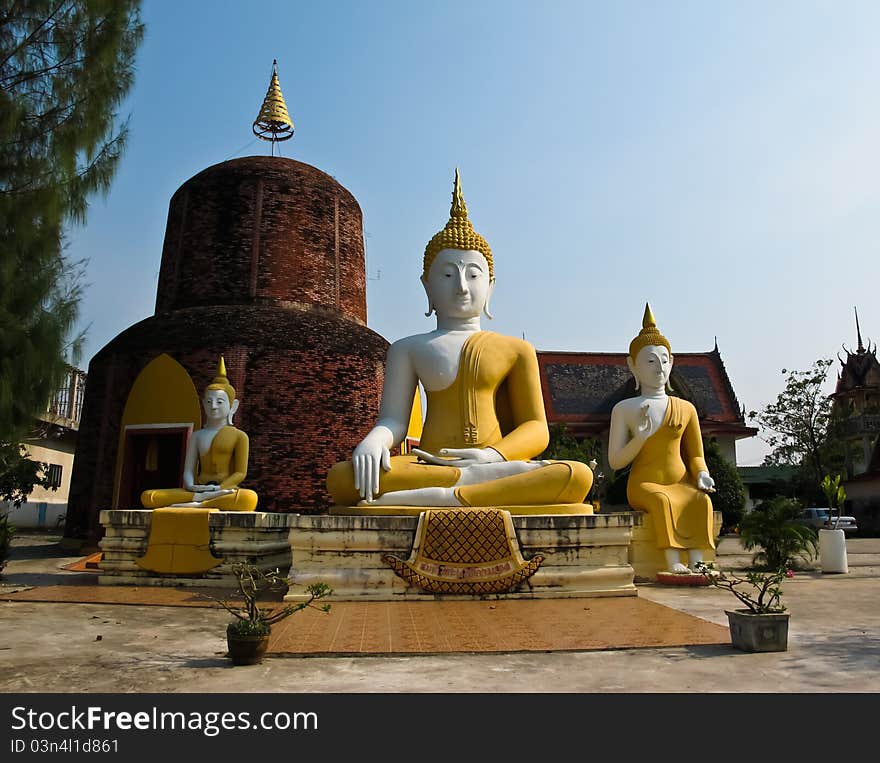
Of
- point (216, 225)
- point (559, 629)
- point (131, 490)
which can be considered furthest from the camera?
point (216, 225)

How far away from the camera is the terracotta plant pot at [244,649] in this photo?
13.1 feet

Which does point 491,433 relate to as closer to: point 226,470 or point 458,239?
point 458,239

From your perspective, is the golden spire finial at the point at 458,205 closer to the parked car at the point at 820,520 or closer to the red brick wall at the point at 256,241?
the red brick wall at the point at 256,241

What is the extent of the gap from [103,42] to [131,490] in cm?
868

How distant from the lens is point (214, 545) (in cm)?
832

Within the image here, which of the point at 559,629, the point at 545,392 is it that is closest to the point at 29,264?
the point at 559,629

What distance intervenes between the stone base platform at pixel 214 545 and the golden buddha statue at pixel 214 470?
1.30 ft

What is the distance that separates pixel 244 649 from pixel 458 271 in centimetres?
540

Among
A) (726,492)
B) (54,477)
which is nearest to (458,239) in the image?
(726,492)

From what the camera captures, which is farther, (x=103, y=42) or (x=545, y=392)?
(x=545, y=392)

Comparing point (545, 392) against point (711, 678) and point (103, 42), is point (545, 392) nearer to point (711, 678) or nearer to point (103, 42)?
point (103, 42)

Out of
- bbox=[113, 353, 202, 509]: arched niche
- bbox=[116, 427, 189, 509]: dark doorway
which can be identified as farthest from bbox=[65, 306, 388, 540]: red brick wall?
bbox=[116, 427, 189, 509]: dark doorway
